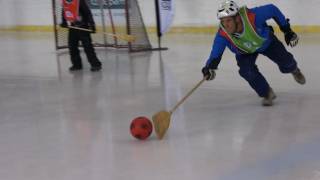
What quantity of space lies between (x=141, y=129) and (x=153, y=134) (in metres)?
0.22

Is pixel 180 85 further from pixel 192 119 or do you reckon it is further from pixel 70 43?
pixel 70 43

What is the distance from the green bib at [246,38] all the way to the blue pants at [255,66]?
0.13 m

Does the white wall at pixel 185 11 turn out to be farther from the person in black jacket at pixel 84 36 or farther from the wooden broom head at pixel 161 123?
the wooden broom head at pixel 161 123

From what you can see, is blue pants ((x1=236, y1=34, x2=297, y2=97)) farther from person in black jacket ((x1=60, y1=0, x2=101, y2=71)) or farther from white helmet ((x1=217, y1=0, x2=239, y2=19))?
person in black jacket ((x1=60, y1=0, x2=101, y2=71))

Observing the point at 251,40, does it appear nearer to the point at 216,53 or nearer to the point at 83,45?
the point at 216,53

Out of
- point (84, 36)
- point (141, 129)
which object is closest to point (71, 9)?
point (84, 36)

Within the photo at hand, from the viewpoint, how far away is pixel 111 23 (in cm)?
1055

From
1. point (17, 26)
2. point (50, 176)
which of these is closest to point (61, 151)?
point (50, 176)

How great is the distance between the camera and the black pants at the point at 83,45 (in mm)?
7961

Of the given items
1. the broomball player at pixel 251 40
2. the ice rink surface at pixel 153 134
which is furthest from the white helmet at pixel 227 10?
the ice rink surface at pixel 153 134

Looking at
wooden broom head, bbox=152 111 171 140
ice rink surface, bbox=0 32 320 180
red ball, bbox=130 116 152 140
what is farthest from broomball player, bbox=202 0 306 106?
red ball, bbox=130 116 152 140

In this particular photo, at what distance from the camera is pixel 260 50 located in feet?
17.0

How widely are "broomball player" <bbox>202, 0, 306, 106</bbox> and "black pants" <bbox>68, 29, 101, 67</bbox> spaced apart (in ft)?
10.2

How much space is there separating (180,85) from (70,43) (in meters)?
2.25
